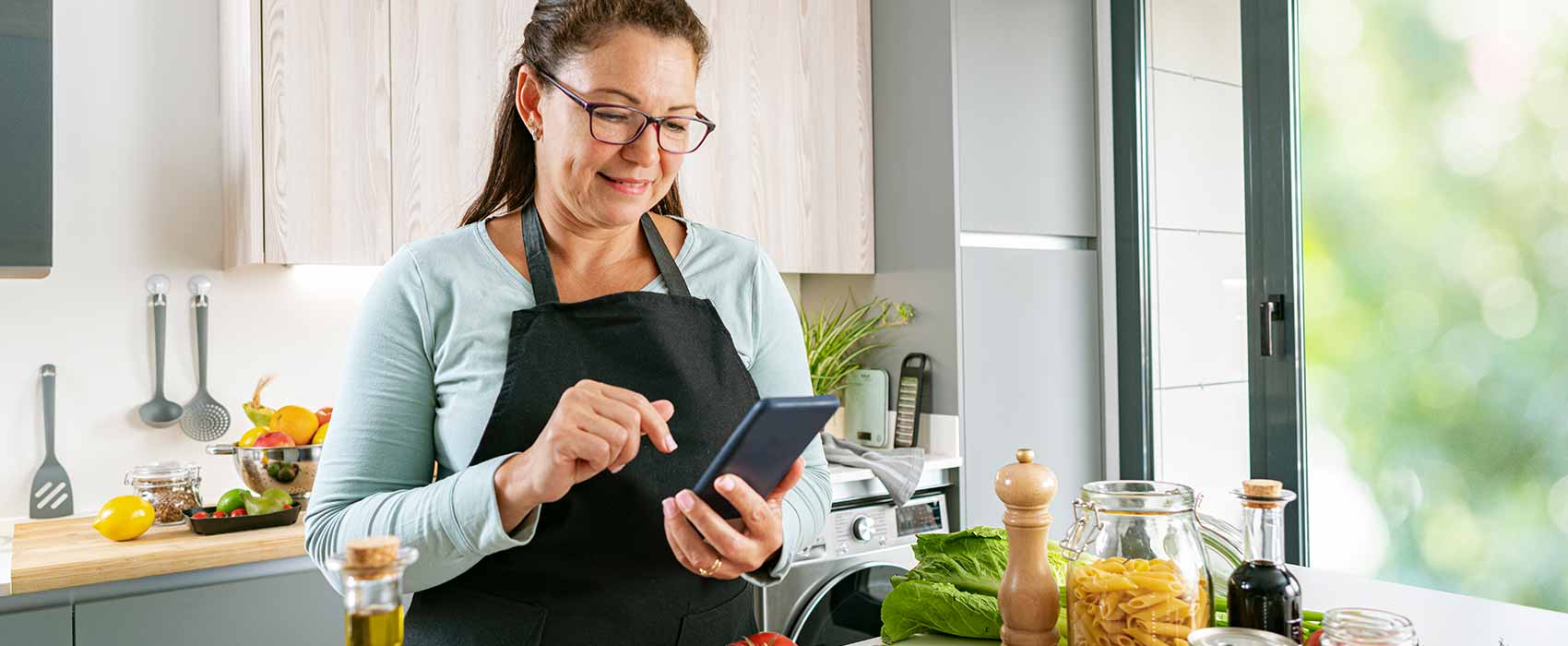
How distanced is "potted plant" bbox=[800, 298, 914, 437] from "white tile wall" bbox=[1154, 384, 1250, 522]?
0.81 meters

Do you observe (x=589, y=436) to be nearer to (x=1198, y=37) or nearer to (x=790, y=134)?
(x=790, y=134)

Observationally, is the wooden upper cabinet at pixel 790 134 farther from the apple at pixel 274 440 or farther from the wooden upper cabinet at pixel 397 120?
the apple at pixel 274 440

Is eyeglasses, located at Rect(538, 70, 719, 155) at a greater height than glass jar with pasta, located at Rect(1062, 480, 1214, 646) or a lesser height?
greater

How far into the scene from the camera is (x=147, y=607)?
183cm

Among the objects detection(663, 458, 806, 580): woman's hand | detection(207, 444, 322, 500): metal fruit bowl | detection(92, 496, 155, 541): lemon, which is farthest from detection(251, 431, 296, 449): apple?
detection(663, 458, 806, 580): woman's hand

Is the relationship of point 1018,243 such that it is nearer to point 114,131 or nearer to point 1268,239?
point 1268,239

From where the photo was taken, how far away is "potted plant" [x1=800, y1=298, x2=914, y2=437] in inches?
119

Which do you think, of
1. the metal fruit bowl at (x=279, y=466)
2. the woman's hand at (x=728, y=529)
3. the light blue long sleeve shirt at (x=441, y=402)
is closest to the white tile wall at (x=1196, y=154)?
the light blue long sleeve shirt at (x=441, y=402)

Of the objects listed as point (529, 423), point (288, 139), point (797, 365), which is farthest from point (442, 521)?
point (288, 139)

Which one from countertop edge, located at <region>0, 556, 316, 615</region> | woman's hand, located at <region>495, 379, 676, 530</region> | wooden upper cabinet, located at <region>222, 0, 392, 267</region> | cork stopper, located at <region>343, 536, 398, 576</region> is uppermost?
wooden upper cabinet, located at <region>222, 0, 392, 267</region>

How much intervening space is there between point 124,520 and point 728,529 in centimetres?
147

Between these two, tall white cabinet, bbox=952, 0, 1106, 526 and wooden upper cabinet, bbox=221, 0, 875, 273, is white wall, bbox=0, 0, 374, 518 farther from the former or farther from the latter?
tall white cabinet, bbox=952, 0, 1106, 526

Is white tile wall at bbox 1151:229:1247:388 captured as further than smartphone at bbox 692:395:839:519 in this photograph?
Yes

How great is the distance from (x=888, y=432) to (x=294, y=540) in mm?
1620
